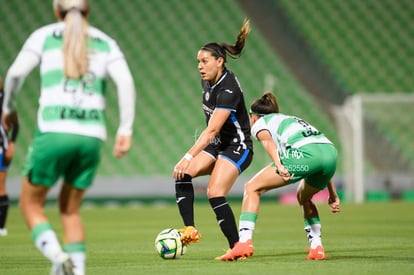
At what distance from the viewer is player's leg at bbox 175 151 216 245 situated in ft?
26.3

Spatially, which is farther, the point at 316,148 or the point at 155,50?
the point at 155,50

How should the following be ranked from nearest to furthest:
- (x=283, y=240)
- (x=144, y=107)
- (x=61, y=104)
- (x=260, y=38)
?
(x=61, y=104)
(x=283, y=240)
(x=144, y=107)
(x=260, y=38)

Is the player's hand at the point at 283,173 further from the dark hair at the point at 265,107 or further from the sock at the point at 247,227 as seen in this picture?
the dark hair at the point at 265,107

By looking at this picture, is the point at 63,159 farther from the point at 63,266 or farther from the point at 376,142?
the point at 376,142

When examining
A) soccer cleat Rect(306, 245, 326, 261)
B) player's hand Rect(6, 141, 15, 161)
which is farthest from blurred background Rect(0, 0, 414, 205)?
soccer cleat Rect(306, 245, 326, 261)

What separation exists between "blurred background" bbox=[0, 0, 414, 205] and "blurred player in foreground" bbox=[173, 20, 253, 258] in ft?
35.6

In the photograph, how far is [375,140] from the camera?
71.1 ft

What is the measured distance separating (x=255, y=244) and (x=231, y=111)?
6.98 feet

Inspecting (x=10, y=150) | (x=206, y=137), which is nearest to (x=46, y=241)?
(x=206, y=137)

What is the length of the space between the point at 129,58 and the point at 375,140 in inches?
249

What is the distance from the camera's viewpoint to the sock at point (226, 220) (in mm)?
7930

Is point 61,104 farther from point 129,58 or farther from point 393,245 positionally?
point 129,58

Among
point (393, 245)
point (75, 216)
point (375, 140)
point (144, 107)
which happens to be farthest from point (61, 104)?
point (375, 140)

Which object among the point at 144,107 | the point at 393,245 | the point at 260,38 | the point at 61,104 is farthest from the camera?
the point at 260,38
